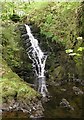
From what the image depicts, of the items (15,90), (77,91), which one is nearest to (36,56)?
(77,91)

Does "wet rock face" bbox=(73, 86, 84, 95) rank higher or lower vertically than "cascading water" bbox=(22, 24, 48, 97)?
lower

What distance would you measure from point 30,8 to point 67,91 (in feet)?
21.3

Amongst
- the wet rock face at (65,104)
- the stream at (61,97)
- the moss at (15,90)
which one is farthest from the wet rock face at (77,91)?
the moss at (15,90)

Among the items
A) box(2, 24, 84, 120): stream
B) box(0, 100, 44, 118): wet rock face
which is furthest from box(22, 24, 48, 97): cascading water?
box(0, 100, 44, 118): wet rock face

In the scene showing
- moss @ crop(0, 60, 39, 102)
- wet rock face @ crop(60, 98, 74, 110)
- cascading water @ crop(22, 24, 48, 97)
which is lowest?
wet rock face @ crop(60, 98, 74, 110)

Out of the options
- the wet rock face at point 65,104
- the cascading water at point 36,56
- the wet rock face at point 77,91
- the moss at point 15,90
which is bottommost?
the wet rock face at point 65,104

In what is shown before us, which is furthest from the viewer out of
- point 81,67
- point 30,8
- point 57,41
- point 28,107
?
point 30,8

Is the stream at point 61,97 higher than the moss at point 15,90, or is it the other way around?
the moss at point 15,90

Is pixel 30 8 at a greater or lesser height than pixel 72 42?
greater

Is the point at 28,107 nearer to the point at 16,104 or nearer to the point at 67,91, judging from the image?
the point at 16,104

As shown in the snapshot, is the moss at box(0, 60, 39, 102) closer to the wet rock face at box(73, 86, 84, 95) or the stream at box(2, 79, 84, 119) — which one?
the stream at box(2, 79, 84, 119)

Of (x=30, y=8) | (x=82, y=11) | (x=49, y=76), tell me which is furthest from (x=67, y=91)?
(x=30, y=8)

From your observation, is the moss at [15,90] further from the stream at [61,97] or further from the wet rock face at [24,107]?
the stream at [61,97]

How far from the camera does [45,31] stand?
12.2 m
